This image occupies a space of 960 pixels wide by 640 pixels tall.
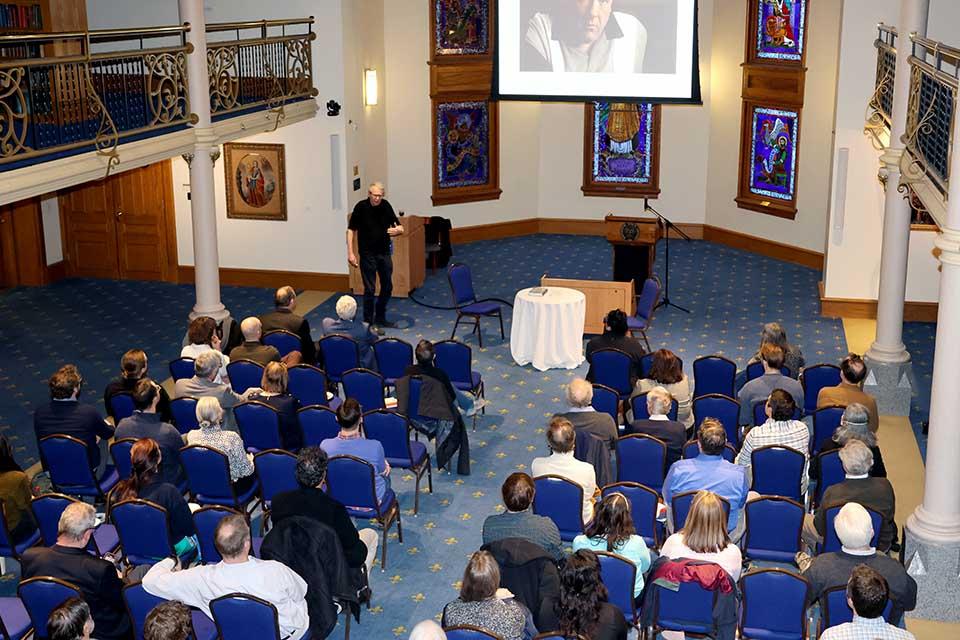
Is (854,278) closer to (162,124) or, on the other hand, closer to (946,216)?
(946,216)

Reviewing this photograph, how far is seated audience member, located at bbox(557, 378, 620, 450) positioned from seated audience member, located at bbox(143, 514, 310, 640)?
117 inches

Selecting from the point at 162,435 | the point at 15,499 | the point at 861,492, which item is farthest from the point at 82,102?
the point at 861,492

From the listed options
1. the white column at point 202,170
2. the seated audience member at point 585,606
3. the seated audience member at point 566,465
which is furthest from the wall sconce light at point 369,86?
the seated audience member at point 585,606

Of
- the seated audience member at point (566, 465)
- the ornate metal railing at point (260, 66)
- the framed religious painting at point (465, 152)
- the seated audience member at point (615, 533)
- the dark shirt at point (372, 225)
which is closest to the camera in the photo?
the seated audience member at point (615, 533)

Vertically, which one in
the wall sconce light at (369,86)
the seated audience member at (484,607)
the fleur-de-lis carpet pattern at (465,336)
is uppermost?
the wall sconce light at (369,86)

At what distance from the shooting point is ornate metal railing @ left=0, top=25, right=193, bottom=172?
9289 millimetres

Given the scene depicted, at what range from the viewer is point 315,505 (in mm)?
7008

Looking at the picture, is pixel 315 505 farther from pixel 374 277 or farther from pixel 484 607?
pixel 374 277

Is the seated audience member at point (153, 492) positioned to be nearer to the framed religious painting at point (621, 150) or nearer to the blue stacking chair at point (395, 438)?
the blue stacking chair at point (395, 438)

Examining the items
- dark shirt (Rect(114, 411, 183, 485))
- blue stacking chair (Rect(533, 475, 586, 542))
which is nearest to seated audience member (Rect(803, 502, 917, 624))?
blue stacking chair (Rect(533, 475, 586, 542))

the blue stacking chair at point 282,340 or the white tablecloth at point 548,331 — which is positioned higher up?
the blue stacking chair at point 282,340

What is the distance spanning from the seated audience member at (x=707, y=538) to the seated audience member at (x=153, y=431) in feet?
→ 12.7

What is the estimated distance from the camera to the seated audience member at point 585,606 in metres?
5.77

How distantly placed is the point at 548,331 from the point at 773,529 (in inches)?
228
